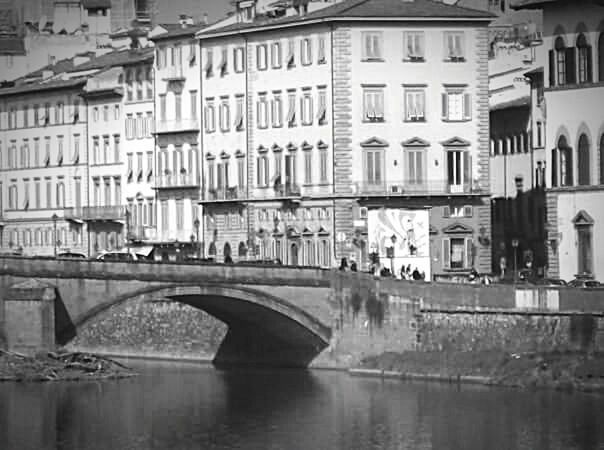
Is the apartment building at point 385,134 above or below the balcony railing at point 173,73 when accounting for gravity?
below

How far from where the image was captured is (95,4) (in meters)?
181

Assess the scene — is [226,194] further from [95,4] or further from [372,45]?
[95,4]

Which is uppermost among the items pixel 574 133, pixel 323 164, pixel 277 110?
pixel 277 110

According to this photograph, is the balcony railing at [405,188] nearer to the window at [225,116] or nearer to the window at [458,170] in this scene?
the window at [458,170]

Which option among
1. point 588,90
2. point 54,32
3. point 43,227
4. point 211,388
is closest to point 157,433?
point 211,388

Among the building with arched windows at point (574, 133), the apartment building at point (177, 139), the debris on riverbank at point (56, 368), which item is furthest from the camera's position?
the apartment building at point (177, 139)

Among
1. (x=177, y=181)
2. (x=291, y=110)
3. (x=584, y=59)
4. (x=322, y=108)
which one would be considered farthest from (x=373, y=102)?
(x=584, y=59)

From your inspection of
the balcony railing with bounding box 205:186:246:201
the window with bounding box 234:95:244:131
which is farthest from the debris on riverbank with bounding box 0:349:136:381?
the window with bounding box 234:95:244:131

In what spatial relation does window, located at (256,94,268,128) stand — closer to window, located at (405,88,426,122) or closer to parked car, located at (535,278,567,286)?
window, located at (405,88,426,122)

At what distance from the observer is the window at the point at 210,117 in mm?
139125

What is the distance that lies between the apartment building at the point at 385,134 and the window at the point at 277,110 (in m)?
0.17

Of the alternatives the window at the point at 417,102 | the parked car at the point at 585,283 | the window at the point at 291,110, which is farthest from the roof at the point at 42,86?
the parked car at the point at 585,283

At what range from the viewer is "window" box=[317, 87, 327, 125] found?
5133 inches

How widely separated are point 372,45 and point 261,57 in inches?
269
